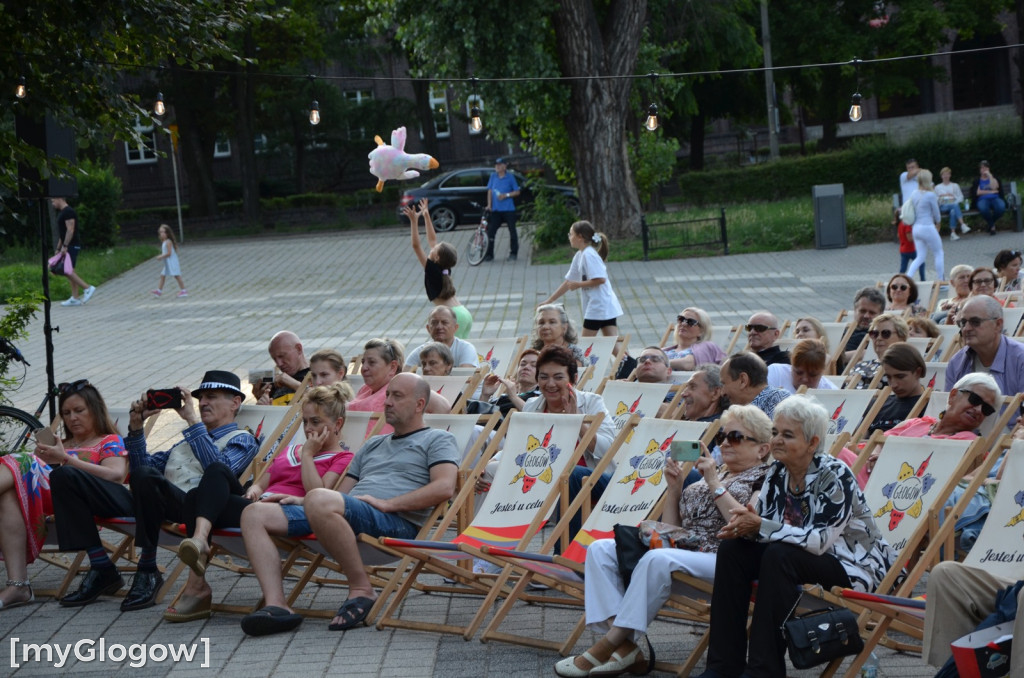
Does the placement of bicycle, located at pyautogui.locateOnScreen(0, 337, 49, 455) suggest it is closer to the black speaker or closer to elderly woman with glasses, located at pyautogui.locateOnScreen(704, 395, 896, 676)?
the black speaker

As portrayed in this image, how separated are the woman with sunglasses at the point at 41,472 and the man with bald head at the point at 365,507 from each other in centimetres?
103

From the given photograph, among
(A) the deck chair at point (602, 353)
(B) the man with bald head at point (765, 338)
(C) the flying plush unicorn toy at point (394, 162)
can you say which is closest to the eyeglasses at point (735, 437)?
(B) the man with bald head at point (765, 338)

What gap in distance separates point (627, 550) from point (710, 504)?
1.42 feet

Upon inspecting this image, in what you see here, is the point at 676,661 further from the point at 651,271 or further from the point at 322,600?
the point at 651,271

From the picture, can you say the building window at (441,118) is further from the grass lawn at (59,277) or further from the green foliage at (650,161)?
the green foliage at (650,161)

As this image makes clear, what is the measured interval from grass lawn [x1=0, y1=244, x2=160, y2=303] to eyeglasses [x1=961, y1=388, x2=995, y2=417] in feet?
59.2

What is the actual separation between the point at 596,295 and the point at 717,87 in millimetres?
29250

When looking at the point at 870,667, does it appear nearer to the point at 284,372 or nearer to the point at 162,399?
the point at 162,399

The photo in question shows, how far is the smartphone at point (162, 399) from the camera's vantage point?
658cm

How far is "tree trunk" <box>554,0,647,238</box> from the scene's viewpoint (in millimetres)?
23906

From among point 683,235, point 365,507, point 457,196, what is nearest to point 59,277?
point 457,196

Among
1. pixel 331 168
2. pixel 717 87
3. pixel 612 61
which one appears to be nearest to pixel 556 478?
pixel 612 61

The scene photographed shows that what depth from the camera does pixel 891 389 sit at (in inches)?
278

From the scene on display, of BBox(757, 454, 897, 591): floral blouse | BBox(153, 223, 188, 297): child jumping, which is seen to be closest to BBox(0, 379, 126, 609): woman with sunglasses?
BBox(757, 454, 897, 591): floral blouse
